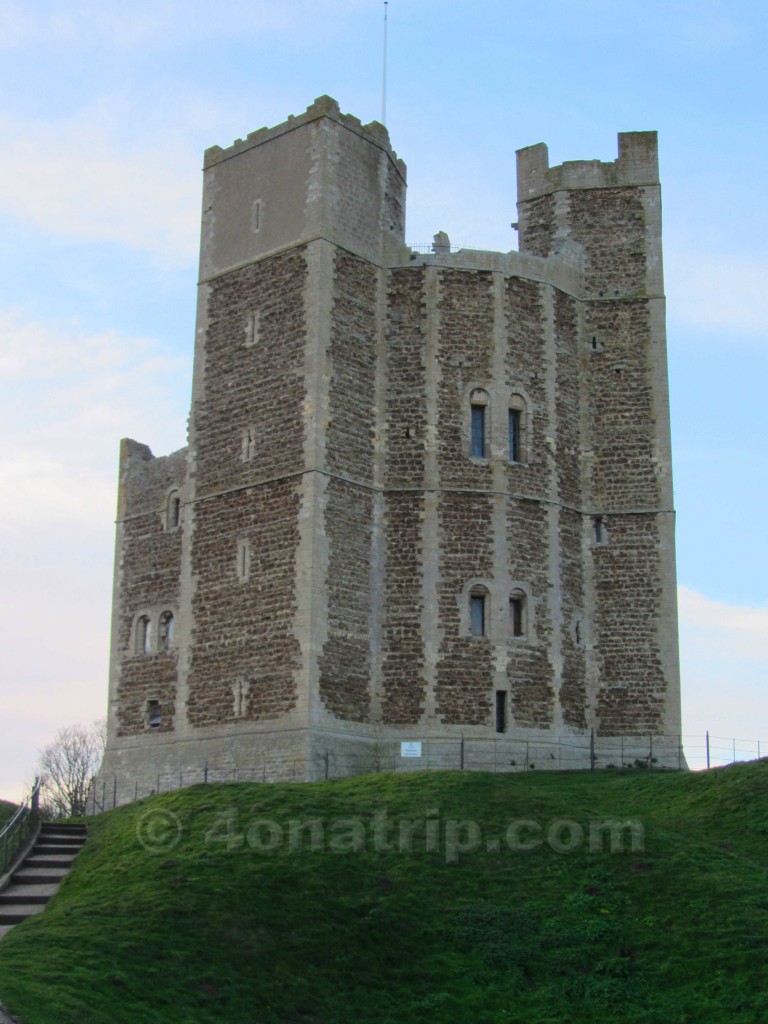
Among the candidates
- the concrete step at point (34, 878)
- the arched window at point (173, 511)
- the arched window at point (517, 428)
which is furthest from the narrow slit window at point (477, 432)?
the concrete step at point (34, 878)

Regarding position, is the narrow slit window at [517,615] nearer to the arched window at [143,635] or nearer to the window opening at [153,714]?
the window opening at [153,714]

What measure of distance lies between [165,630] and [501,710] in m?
10.2

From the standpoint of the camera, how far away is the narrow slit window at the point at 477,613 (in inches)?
1476

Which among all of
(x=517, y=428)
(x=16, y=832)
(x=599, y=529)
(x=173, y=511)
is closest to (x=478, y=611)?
(x=599, y=529)

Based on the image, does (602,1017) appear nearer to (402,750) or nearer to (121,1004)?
(121,1004)

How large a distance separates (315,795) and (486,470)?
39.9ft

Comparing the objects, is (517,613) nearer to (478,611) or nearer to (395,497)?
(478,611)

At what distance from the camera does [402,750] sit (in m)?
36.2

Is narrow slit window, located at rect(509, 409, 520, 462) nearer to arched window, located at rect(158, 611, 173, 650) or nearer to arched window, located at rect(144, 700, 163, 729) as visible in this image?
arched window, located at rect(158, 611, 173, 650)

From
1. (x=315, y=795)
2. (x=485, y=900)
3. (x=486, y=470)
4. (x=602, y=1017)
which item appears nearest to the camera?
(x=602, y=1017)

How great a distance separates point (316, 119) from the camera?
39.7m

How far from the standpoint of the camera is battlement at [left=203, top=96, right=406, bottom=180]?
39688 mm

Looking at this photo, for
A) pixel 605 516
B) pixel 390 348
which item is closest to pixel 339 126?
pixel 390 348

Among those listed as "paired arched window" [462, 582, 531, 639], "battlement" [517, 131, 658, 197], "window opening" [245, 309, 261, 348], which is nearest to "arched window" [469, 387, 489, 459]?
"paired arched window" [462, 582, 531, 639]
